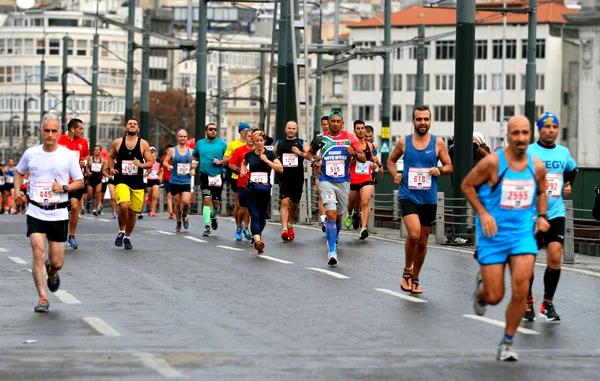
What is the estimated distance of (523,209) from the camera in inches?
580

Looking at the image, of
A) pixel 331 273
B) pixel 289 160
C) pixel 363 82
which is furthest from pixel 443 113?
pixel 331 273

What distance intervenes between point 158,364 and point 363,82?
166 meters

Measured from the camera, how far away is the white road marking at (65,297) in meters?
18.8

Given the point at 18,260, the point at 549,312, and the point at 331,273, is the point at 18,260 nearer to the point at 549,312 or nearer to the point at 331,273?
the point at 331,273

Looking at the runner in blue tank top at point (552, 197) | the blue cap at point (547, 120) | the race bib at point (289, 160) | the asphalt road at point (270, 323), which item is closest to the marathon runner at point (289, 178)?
the race bib at point (289, 160)

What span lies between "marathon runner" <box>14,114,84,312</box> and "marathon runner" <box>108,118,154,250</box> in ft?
31.8

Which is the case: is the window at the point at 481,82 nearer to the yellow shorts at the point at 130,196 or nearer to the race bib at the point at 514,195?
the yellow shorts at the point at 130,196

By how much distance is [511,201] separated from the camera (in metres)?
14.7

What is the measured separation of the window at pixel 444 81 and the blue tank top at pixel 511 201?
155 meters

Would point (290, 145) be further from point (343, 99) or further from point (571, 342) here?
point (343, 99)

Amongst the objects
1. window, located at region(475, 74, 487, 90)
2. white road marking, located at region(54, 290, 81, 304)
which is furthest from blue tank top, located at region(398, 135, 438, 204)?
window, located at region(475, 74, 487, 90)

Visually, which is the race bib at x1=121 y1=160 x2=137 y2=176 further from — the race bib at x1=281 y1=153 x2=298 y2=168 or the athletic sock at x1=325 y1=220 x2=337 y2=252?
the athletic sock at x1=325 y1=220 x2=337 y2=252

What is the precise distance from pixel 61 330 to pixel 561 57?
5831 inches

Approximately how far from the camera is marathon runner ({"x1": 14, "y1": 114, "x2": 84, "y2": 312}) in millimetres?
18031
